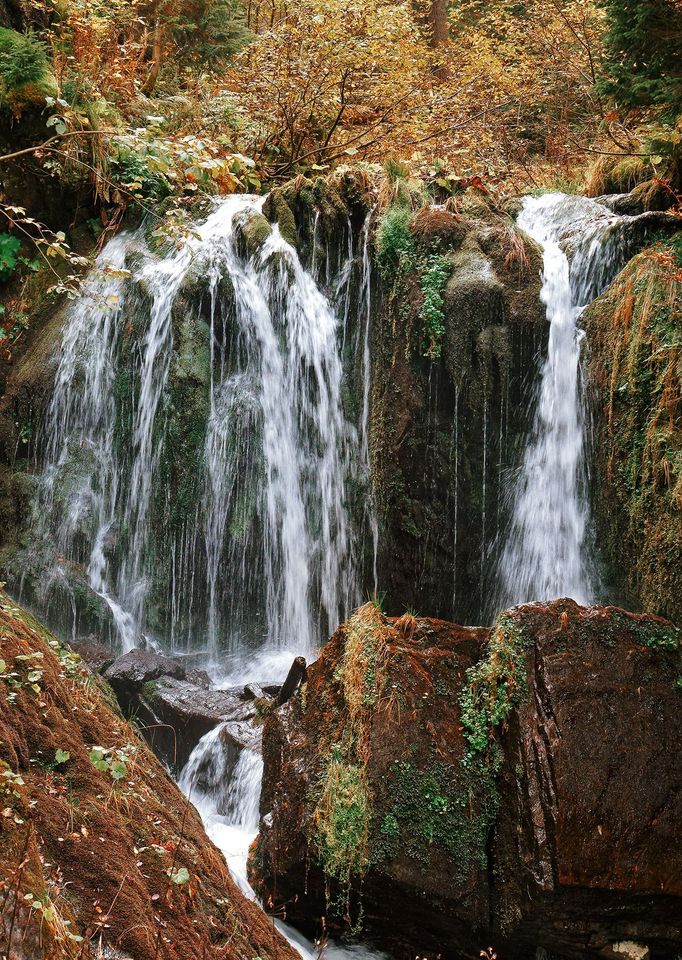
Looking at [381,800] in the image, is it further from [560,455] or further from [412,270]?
[412,270]

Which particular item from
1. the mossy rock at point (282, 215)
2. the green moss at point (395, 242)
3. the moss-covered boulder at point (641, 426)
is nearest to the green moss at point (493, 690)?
the moss-covered boulder at point (641, 426)

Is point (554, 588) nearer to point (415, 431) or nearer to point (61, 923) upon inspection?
point (415, 431)

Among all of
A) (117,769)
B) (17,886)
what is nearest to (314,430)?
(117,769)

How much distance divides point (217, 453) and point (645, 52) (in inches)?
220

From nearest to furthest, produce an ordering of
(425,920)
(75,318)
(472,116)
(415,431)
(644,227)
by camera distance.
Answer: (425,920)
(644,227)
(415,431)
(75,318)
(472,116)

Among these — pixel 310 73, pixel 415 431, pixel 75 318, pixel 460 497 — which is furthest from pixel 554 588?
pixel 310 73

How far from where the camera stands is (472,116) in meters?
14.5

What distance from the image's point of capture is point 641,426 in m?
6.39

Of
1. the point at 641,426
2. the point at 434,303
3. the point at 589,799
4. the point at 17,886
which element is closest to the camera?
the point at 17,886

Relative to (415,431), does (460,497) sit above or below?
below

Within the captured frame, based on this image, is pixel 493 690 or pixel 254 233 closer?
pixel 493 690

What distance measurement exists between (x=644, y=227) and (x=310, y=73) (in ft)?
21.3

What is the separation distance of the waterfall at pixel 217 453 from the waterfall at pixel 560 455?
175 centimetres

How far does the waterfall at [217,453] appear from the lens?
327 inches
